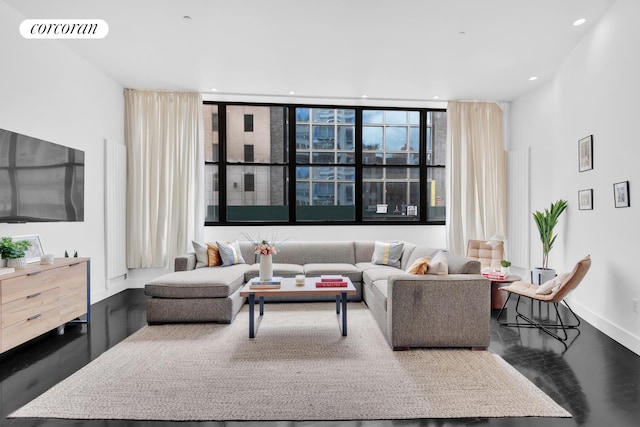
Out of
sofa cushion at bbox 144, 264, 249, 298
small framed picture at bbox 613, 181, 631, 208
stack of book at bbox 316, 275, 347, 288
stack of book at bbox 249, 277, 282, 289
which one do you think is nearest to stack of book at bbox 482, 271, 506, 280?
small framed picture at bbox 613, 181, 631, 208

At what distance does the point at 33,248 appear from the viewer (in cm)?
322

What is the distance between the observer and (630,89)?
120 inches

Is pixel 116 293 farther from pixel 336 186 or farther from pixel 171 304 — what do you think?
pixel 336 186

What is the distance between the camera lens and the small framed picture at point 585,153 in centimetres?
364

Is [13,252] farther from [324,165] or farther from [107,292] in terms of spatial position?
[324,165]

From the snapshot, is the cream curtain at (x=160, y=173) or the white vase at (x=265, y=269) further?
the cream curtain at (x=160, y=173)

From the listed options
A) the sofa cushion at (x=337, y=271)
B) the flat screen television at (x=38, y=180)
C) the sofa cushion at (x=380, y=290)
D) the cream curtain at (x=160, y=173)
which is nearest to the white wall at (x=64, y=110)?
the flat screen television at (x=38, y=180)

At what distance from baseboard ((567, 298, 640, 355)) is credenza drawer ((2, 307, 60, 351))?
4.97 m

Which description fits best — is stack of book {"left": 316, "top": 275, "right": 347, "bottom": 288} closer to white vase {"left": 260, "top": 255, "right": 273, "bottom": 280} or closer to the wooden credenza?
white vase {"left": 260, "top": 255, "right": 273, "bottom": 280}

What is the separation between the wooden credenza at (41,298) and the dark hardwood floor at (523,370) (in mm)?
198

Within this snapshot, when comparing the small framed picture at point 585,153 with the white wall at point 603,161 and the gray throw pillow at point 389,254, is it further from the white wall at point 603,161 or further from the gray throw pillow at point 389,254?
the gray throw pillow at point 389,254

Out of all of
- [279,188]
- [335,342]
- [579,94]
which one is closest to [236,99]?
[279,188]

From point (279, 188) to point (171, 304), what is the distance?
2.79m

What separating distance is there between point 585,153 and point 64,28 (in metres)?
5.57
